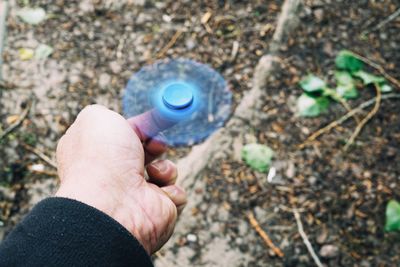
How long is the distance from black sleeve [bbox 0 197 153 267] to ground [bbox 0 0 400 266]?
34.9 inches

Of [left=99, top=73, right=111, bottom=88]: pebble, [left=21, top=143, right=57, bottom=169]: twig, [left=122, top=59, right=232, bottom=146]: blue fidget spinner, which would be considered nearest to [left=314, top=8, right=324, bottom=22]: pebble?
[left=122, top=59, right=232, bottom=146]: blue fidget spinner

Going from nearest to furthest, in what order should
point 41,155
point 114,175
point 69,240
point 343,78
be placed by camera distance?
point 69,240 < point 114,175 < point 41,155 < point 343,78

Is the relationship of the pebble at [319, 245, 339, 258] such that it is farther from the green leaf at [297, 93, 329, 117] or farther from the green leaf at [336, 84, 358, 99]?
the green leaf at [336, 84, 358, 99]

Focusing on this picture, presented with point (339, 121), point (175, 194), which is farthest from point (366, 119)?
point (175, 194)

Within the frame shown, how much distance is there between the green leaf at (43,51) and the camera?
2.38 metres

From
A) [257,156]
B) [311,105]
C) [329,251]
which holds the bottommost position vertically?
[329,251]

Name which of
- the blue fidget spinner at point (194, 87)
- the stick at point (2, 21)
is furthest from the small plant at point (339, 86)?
the stick at point (2, 21)

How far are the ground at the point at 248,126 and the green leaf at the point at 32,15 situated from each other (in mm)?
44

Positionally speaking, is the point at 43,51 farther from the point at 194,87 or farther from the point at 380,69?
the point at 380,69

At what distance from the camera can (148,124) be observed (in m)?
1.46

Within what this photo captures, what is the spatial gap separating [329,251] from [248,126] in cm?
72

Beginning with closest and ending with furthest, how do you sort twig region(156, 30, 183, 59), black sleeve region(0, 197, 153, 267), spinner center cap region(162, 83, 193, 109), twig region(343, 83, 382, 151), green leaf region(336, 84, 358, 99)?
1. black sleeve region(0, 197, 153, 267)
2. spinner center cap region(162, 83, 193, 109)
3. twig region(343, 83, 382, 151)
4. green leaf region(336, 84, 358, 99)
5. twig region(156, 30, 183, 59)

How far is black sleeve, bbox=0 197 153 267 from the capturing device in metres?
1.08

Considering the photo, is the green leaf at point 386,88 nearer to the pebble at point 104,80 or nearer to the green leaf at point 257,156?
the green leaf at point 257,156
